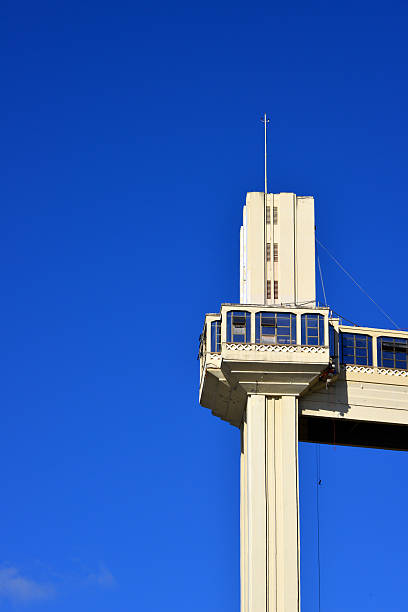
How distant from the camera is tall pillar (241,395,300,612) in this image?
72.8 meters

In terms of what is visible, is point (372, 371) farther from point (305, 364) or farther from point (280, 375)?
point (280, 375)

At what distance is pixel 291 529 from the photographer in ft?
243

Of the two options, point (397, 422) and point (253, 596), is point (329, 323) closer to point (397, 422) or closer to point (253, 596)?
point (397, 422)

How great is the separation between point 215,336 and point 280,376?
4.72 metres

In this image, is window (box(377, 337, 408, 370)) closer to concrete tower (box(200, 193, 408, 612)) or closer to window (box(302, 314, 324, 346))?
concrete tower (box(200, 193, 408, 612))

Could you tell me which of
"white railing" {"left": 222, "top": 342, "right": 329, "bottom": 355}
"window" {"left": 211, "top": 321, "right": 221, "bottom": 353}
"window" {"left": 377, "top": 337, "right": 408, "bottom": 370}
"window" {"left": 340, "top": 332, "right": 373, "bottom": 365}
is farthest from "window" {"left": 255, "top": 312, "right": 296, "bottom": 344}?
"window" {"left": 377, "top": 337, "right": 408, "bottom": 370}

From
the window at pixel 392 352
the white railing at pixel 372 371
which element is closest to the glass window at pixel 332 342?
the white railing at pixel 372 371

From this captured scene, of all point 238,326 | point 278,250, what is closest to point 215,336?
point 238,326

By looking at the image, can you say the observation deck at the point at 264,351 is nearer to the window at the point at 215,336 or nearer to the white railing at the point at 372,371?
the window at the point at 215,336

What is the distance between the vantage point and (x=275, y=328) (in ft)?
254

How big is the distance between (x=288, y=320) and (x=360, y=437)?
13566 mm

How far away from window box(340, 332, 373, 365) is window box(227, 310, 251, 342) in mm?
6393

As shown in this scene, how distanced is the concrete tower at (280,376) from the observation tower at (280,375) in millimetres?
55

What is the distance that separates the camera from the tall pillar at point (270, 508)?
72.8 meters
